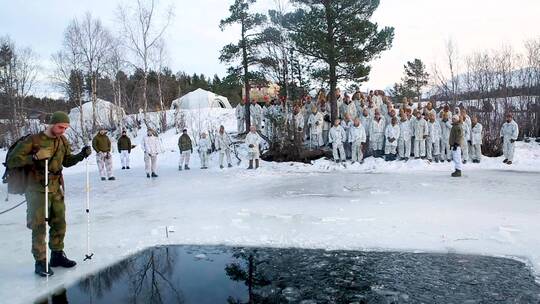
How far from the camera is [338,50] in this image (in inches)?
690

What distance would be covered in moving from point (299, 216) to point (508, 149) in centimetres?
1146

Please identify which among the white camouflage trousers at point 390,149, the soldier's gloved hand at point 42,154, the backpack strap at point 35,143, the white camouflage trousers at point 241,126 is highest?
the white camouflage trousers at point 241,126

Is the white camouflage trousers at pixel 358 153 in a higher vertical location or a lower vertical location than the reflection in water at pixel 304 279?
higher

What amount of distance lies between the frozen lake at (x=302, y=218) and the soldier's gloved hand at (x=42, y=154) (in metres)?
1.55

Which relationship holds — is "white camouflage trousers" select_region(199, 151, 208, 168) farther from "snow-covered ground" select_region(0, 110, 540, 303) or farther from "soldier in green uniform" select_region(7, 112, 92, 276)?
"soldier in green uniform" select_region(7, 112, 92, 276)

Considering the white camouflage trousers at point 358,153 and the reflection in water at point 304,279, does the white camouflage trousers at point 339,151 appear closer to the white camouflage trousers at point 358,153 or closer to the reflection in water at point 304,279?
the white camouflage trousers at point 358,153

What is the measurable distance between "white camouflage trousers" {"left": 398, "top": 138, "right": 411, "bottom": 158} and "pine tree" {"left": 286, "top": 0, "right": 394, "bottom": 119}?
335cm

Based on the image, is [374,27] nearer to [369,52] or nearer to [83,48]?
[369,52]

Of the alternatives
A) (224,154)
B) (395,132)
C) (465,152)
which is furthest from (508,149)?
(224,154)

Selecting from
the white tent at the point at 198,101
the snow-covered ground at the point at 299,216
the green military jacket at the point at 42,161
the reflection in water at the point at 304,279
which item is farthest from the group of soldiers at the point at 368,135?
the white tent at the point at 198,101

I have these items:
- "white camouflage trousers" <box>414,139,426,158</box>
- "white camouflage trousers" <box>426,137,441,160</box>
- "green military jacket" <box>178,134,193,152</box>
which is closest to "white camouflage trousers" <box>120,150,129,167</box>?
"green military jacket" <box>178,134,193,152</box>

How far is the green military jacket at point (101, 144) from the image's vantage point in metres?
14.9

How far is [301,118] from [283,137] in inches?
45.6

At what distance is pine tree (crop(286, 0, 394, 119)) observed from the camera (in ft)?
57.2
